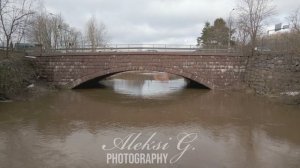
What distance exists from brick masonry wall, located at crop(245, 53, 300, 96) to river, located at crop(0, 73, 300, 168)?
7.51 feet

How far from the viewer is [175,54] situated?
3484 cm

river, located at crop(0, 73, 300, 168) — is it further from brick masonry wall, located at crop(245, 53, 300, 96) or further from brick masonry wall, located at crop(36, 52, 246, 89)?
brick masonry wall, located at crop(36, 52, 246, 89)

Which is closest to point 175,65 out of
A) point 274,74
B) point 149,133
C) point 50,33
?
point 274,74

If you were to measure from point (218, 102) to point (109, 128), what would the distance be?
12.4 meters

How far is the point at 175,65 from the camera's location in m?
35.0

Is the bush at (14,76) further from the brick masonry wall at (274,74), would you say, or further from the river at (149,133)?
the brick masonry wall at (274,74)

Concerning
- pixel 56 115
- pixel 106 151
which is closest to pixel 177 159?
pixel 106 151

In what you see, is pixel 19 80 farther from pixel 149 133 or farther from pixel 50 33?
pixel 50 33

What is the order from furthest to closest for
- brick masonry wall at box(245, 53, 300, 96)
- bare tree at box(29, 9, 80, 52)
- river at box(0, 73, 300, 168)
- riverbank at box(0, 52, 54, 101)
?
bare tree at box(29, 9, 80, 52) → brick masonry wall at box(245, 53, 300, 96) → riverbank at box(0, 52, 54, 101) → river at box(0, 73, 300, 168)

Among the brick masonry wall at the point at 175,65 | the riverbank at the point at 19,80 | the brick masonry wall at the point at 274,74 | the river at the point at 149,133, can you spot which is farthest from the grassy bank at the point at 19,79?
the brick masonry wall at the point at 274,74

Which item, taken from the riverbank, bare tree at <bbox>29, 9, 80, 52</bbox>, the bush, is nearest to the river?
the riverbank

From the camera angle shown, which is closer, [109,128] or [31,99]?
[109,128]

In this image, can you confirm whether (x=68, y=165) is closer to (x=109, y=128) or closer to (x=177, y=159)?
(x=177, y=159)

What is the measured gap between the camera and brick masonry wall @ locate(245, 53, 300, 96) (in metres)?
27.1
